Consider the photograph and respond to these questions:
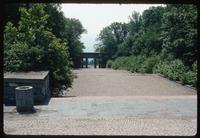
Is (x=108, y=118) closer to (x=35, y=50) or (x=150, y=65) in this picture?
(x=35, y=50)

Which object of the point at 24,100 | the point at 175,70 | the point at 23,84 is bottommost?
the point at 175,70

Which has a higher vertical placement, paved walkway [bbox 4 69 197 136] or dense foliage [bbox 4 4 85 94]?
dense foliage [bbox 4 4 85 94]

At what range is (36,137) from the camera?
3373mm

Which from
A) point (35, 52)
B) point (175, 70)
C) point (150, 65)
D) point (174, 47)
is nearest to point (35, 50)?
point (35, 52)

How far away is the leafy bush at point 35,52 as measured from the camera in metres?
17.7

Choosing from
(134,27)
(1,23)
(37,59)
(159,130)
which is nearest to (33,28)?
(37,59)

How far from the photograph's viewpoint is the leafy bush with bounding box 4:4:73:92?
58.2 feet

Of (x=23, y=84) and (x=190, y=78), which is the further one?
(x=190, y=78)

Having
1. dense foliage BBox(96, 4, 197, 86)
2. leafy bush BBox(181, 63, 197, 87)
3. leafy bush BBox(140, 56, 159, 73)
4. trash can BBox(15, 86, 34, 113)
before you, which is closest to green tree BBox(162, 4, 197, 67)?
dense foliage BBox(96, 4, 197, 86)

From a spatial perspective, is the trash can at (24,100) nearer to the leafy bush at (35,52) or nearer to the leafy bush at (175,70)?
the leafy bush at (35,52)

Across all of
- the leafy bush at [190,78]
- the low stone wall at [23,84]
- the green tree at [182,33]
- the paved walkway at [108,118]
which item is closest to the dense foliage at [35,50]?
the low stone wall at [23,84]

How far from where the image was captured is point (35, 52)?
18031 mm

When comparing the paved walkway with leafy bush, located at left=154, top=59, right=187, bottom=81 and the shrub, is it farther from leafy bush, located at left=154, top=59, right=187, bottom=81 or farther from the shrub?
leafy bush, located at left=154, top=59, right=187, bottom=81

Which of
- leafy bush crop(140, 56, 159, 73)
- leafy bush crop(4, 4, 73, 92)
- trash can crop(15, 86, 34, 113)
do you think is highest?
leafy bush crop(4, 4, 73, 92)
